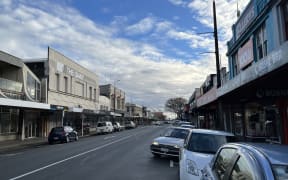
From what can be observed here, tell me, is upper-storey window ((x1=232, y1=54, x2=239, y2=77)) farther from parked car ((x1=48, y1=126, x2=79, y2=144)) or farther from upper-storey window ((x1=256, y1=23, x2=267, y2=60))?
parked car ((x1=48, y1=126, x2=79, y2=144))

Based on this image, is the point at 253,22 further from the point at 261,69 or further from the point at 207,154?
the point at 207,154

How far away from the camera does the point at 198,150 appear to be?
8.44m

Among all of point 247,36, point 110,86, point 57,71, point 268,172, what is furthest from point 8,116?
point 110,86

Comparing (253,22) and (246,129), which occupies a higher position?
(253,22)

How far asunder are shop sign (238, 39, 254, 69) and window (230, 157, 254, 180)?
15598 millimetres

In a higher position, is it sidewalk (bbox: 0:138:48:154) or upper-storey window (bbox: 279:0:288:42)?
upper-storey window (bbox: 279:0:288:42)

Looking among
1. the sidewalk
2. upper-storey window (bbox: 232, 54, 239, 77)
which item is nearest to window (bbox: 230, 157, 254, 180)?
upper-storey window (bbox: 232, 54, 239, 77)

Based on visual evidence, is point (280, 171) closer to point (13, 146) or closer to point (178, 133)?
point (178, 133)

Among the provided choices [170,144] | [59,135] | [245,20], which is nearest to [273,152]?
[170,144]

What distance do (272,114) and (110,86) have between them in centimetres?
→ 6882

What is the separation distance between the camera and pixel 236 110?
87.0 ft

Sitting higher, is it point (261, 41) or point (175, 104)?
point (175, 104)

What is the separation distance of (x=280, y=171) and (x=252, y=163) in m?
0.33

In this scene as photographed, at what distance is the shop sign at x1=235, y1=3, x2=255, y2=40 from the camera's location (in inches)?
733
